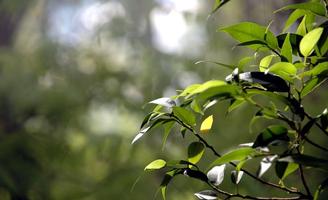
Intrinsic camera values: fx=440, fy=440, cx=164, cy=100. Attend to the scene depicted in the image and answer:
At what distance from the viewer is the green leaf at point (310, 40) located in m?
0.33

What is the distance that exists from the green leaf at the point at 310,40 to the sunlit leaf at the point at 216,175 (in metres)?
0.12

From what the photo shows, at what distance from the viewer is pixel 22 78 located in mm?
1573

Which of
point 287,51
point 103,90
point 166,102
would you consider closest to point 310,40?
point 287,51

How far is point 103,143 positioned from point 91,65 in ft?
0.99

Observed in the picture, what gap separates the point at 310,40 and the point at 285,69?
3cm

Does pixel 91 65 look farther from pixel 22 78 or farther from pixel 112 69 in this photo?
pixel 22 78

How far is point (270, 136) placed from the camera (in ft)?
1.04

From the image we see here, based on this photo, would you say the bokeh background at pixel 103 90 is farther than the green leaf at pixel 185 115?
Yes

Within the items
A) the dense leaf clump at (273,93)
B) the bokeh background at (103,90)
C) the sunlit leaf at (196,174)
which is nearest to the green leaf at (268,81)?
the dense leaf clump at (273,93)

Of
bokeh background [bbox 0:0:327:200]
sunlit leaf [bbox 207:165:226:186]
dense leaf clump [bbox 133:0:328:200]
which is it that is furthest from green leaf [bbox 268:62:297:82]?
bokeh background [bbox 0:0:327:200]

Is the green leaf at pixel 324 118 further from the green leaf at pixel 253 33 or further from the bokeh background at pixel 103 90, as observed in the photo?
the bokeh background at pixel 103 90

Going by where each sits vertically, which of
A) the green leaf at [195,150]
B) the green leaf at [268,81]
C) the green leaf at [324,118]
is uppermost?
the green leaf at [268,81]

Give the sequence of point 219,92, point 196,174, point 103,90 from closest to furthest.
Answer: point 219,92 → point 196,174 → point 103,90

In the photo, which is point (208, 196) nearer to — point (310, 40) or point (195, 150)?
point (195, 150)
